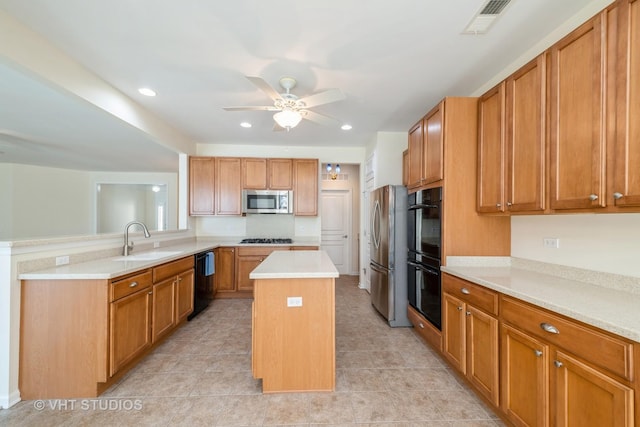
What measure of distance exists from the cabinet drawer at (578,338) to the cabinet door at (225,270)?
3.73 metres

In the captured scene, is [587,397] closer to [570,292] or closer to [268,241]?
[570,292]

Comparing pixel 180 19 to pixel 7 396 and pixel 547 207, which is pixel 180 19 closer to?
pixel 547 207

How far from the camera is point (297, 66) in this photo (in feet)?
7.54

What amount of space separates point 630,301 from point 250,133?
4253mm

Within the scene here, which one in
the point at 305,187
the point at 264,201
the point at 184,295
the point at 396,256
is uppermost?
the point at 305,187

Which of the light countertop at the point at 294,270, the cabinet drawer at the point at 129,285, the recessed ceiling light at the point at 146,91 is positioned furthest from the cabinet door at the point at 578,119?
the recessed ceiling light at the point at 146,91

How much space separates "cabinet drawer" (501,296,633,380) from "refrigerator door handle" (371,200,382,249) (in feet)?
6.47

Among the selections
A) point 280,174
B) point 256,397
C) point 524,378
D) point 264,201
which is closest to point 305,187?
point 280,174

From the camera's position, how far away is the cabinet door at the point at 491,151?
2.05 metres

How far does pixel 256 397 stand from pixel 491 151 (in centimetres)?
269

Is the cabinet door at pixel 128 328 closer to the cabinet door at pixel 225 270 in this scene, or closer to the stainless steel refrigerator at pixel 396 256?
the cabinet door at pixel 225 270

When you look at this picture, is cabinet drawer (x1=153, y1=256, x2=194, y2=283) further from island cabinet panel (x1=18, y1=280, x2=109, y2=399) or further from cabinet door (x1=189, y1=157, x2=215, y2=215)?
cabinet door (x1=189, y1=157, x2=215, y2=215)

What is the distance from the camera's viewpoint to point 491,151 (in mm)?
2156

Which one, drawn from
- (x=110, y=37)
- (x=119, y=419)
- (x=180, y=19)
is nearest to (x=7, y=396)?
(x=119, y=419)
